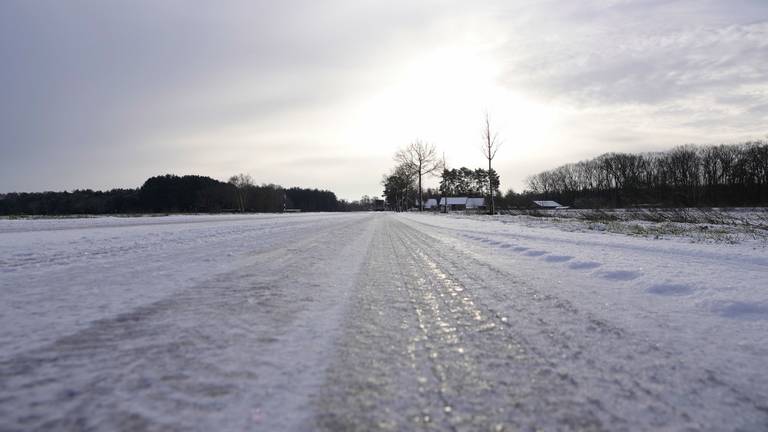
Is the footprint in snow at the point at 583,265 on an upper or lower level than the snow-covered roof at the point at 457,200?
lower

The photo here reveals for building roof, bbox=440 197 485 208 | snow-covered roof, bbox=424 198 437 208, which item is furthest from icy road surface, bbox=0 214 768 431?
snow-covered roof, bbox=424 198 437 208

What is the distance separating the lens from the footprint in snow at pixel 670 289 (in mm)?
3391

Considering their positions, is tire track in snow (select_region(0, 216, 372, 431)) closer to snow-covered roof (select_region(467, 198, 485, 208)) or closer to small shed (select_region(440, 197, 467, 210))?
small shed (select_region(440, 197, 467, 210))

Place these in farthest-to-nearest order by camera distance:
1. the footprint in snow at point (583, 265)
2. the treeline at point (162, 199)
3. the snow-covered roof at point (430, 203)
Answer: the snow-covered roof at point (430, 203), the treeline at point (162, 199), the footprint in snow at point (583, 265)

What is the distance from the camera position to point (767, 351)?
2029 millimetres

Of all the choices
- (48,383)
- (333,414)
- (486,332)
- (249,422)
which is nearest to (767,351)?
(486,332)

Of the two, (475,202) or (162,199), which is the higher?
(162,199)

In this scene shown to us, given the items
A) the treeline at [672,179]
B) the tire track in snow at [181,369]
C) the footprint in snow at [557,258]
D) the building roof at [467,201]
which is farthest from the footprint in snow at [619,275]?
the building roof at [467,201]

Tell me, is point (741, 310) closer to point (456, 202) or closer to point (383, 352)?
point (383, 352)

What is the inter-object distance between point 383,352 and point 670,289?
309 centimetres

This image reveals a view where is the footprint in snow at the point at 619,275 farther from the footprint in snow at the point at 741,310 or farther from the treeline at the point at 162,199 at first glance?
the treeline at the point at 162,199

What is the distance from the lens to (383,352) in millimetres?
1967

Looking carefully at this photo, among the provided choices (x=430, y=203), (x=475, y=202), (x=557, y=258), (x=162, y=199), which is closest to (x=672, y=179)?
(x=475, y=202)

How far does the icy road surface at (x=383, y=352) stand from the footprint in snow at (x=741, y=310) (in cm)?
2
